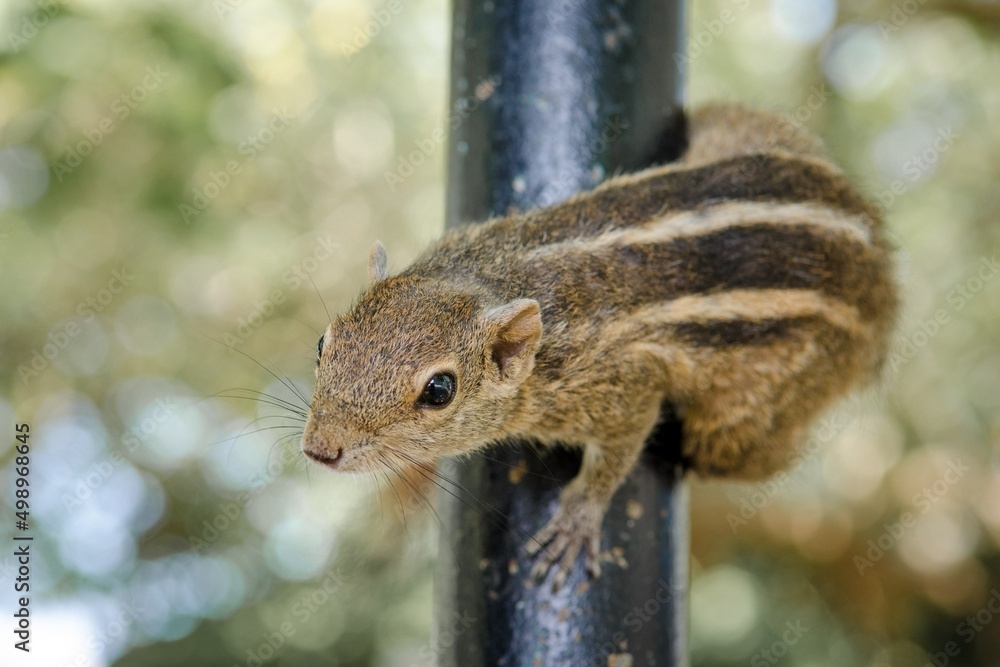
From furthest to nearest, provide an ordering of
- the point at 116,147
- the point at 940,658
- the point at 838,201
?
the point at 940,658
the point at 116,147
the point at 838,201

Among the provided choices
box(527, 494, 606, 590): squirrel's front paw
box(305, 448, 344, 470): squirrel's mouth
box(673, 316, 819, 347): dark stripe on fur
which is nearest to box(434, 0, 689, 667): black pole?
box(527, 494, 606, 590): squirrel's front paw

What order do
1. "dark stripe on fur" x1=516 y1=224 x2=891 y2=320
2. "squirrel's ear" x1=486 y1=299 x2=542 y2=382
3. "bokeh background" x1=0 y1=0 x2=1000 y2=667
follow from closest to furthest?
"squirrel's ear" x1=486 y1=299 x2=542 y2=382 → "dark stripe on fur" x1=516 y1=224 x2=891 y2=320 → "bokeh background" x1=0 y1=0 x2=1000 y2=667

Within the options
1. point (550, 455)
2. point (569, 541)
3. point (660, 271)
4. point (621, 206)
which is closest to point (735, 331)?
point (660, 271)

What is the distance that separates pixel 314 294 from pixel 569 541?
3203 millimetres

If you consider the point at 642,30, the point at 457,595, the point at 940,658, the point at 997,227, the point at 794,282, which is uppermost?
the point at 997,227

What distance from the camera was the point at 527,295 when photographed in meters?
2.60

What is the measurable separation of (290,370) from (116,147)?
1358mm

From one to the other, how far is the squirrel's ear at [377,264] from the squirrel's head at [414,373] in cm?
13

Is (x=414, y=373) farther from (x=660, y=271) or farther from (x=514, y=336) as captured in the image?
(x=660, y=271)

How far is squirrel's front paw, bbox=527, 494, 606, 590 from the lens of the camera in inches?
95.3

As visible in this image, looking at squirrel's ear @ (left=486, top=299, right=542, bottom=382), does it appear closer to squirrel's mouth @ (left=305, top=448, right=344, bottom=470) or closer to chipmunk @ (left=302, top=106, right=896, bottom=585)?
chipmunk @ (left=302, top=106, right=896, bottom=585)

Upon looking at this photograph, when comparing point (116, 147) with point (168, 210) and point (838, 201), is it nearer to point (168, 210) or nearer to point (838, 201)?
point (168, 210)

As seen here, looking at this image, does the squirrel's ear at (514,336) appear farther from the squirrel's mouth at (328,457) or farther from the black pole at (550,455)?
the squirrel's mouth at (328,457)

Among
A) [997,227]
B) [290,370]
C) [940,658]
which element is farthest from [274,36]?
[940,658]
